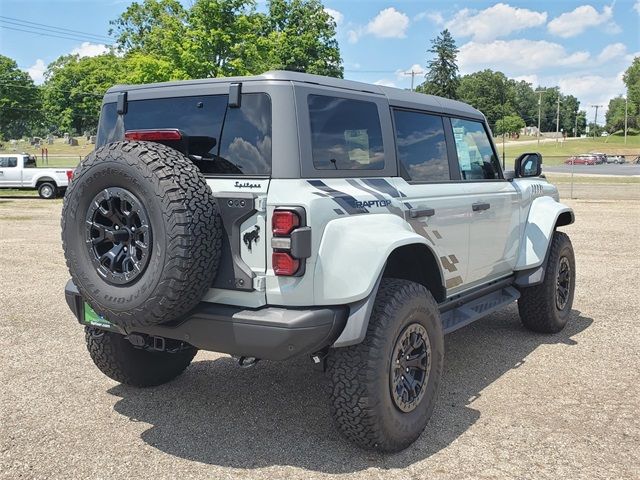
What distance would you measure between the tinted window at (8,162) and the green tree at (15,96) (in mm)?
59914

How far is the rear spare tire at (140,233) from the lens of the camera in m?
2.91

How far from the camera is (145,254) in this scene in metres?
2.99

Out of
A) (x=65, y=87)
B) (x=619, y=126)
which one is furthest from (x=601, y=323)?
(x=619, y=126)

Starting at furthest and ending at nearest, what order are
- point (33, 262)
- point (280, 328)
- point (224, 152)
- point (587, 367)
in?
point (33, 262) → point (587, 367) → point (224, 152) → point (280, 328)

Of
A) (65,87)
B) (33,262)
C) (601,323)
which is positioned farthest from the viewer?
(65,87)

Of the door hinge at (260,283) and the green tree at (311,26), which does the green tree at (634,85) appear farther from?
the door hinge at (260,283)

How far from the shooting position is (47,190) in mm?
23484

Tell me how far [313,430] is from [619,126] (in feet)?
444

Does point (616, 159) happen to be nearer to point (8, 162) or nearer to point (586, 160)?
point (586, 160)

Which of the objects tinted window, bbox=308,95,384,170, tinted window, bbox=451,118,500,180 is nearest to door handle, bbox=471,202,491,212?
tinted window, bbox=451,118,500,180

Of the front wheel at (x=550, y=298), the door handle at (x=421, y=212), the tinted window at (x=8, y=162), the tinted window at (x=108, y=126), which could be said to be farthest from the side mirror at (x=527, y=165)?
the tinted window at (x=8, y=162)

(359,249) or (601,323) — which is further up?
(359,249)

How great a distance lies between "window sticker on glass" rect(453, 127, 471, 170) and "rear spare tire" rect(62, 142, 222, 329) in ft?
7.65

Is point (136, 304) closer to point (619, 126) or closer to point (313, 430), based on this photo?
point (313, 430)
